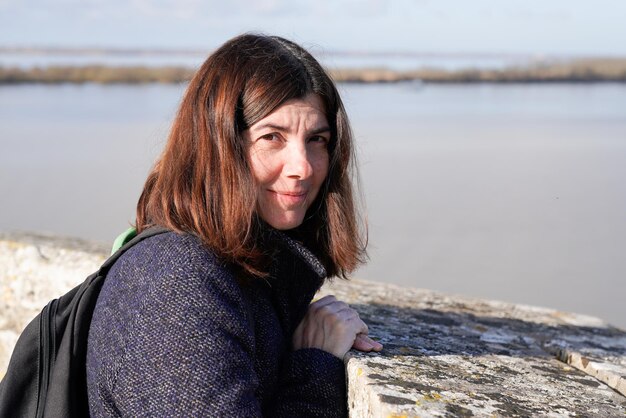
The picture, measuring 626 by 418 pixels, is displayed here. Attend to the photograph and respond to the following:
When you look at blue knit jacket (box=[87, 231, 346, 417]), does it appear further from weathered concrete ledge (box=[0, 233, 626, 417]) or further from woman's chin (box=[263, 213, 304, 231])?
weathered concrete ledge (box=[0, 233, 626, 417])

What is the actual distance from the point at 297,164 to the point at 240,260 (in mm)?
313

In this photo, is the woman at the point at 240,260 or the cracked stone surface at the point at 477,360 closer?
the woman at the point at 240,260

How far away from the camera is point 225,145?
179cm

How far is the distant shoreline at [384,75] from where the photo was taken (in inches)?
950

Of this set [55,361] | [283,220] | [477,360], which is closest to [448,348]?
[477,360]

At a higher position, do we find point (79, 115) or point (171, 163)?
point (171, 163)

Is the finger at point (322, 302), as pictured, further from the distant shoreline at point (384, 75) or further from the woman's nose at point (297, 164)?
the distant shoreline at point (384, 75)

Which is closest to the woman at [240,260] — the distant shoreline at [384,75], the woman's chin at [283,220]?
the woman's chin at [283,220]

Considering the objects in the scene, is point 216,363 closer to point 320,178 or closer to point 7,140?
point 320,178

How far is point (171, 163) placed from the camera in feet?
6.02

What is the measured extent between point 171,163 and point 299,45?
45 centimetres

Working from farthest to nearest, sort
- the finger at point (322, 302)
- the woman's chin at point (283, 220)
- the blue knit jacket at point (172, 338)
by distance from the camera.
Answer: the finger at point (322, 302) < the woman's chin at point (283, 220) < the blue knit jacket at point (172, 338)

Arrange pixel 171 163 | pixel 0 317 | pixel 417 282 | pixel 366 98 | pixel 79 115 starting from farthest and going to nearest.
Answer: pixel 366 98 → pixel 79 115 → pixel 417 282 → pixel 0 317 → pixel 171 163

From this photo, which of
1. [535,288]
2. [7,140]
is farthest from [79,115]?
[535,288]
